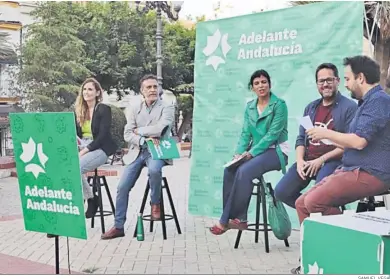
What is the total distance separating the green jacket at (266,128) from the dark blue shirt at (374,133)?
1.27 m

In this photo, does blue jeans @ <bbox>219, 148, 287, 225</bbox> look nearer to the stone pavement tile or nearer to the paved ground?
the paved ground

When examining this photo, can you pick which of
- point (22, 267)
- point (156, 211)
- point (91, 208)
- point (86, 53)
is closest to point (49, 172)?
point (22, 267)

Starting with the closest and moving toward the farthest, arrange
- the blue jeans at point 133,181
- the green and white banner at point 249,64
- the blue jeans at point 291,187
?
the blue jeans at point 291,187
the green and white banner at point 249,64
the blue jeans at point 133,181

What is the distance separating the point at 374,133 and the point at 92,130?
289 cm

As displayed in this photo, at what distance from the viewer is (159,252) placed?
495 cm

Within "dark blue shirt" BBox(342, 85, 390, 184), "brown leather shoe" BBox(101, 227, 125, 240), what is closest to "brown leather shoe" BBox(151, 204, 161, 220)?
"brown leather shoe" BBox(101, 227, 125, 240)

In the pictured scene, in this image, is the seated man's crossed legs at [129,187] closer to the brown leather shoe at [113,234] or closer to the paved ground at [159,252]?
the brown leather shoe at [113,234]

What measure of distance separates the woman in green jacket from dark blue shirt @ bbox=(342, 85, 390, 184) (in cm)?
129

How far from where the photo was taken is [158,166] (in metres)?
5.35

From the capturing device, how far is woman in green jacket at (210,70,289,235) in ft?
16.1

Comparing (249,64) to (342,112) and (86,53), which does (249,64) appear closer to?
(342,112)

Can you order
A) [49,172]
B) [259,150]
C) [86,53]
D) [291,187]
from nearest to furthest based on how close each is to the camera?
1. [49,172]
2. [291,187]
3. [259,150]
4. [86,53]

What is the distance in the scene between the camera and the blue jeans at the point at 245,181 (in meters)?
4.91

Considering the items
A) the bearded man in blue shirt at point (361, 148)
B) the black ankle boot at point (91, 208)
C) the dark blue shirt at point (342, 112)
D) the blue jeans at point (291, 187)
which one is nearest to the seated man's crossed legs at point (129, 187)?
the black ankle boot at point (91, 208)
